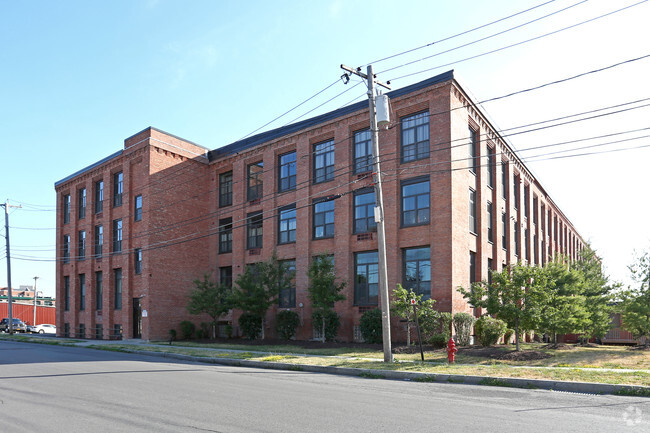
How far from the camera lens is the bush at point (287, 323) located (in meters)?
27.5

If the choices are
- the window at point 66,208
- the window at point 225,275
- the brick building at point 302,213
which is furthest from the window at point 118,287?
the window at point 66,208

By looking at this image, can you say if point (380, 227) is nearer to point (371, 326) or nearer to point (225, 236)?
point (371, 326)

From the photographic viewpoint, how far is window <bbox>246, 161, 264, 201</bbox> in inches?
1284

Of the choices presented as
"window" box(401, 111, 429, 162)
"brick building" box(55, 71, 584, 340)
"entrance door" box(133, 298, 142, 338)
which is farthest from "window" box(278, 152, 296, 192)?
"entrance door" box(133, 298, 142, 338)

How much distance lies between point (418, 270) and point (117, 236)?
22429 mm

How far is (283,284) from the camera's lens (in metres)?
27.3

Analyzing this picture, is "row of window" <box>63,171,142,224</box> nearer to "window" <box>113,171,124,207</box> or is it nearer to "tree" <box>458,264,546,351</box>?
"window" <box>113,171,124,207</box>

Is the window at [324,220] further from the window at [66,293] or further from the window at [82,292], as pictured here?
the window at [66,293]

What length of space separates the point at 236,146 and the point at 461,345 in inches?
794

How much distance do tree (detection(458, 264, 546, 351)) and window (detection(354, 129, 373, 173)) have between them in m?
9.49

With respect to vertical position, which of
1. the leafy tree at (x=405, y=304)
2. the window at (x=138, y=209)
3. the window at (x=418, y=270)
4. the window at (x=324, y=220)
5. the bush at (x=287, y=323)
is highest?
the window at (x=138, y=209)

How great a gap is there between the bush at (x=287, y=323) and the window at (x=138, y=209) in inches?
499

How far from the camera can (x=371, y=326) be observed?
23.5m

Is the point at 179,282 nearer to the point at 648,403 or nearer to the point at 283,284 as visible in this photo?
the point at 283,284
